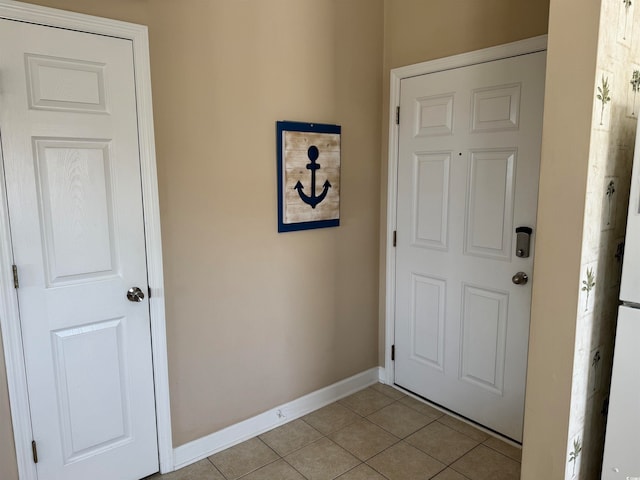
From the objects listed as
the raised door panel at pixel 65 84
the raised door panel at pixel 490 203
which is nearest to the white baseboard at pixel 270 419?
the raised door panel at pixel 490 203

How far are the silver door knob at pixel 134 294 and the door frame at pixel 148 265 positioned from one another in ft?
0.19

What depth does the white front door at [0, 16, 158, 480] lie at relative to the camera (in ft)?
5.68

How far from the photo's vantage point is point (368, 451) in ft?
7.89

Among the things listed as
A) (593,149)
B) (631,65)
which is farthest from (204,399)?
(631,65)

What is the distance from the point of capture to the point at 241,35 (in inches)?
89.0

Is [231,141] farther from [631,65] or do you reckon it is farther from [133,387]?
[631,65]

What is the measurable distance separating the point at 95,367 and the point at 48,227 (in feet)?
2.16

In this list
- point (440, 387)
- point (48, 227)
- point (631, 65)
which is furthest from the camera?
point (440, 387)

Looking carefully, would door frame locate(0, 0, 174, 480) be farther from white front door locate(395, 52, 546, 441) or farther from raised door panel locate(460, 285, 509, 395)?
raised door panel locate(460, 285, 509, 395)

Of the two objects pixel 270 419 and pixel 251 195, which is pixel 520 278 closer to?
pixel 251 195

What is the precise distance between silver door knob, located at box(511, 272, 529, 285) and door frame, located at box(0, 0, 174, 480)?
181 cm

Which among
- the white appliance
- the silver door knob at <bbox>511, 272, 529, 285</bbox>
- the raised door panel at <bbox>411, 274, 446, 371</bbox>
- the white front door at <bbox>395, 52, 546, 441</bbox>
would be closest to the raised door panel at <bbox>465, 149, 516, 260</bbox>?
the white front door at <bbox>395, 52, 546, 441</bbox>

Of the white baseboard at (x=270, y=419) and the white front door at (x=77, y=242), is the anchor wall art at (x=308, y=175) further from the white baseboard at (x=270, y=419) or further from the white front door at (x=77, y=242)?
the white baseboard at (x=270, y=419)

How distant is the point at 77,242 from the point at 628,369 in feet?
6.94
